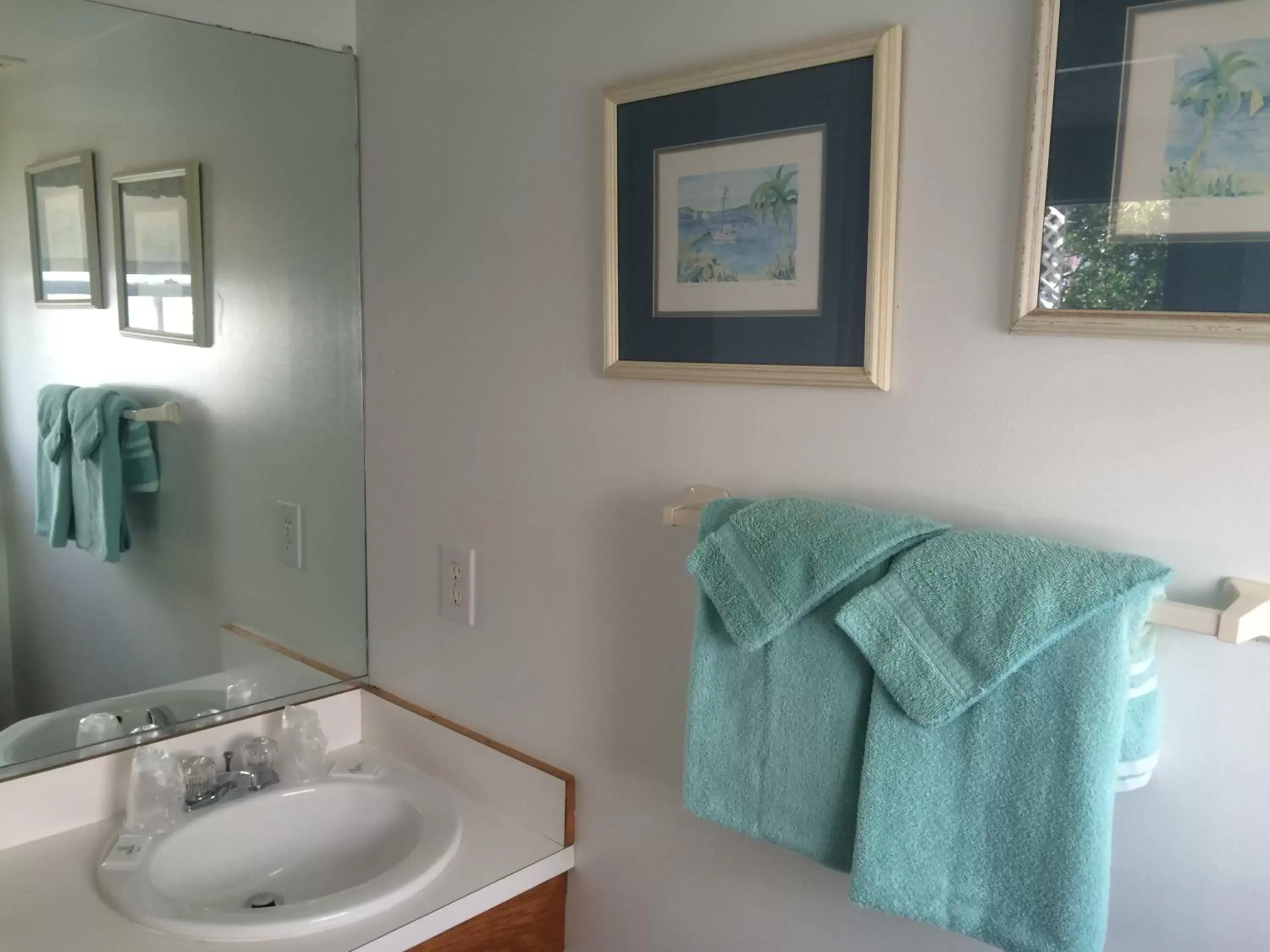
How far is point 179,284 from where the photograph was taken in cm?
153

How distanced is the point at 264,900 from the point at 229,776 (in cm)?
19

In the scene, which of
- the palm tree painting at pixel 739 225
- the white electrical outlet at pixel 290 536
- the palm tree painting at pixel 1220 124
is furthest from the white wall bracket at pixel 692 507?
the white electrical outlet at pixel 290 536

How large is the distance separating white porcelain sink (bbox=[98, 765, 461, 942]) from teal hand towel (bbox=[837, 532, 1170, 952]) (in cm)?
67

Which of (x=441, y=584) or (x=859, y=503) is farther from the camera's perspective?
(x=441, y=584)

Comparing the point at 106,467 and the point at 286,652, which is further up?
the point at 106,467

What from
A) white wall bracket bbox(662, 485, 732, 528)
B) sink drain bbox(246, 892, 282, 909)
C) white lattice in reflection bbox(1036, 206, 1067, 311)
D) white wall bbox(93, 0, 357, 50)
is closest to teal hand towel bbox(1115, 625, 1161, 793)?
white lattice in reflection bbox(1036, 206, 1067, 311)

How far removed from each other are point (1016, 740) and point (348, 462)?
3.93 ft

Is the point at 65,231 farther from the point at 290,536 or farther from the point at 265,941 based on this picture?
the point at 265,941

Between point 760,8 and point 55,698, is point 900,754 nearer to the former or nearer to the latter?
point 760,8

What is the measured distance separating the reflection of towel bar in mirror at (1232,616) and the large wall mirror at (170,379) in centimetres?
128

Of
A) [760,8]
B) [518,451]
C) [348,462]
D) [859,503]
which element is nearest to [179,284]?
[348,462]

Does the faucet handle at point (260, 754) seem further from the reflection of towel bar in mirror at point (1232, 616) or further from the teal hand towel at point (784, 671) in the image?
the reflection of towel bar in mirror at point (1232, 616)

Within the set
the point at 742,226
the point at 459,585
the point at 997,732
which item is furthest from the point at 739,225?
the point at 459,585

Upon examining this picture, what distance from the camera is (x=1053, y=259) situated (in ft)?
3.03
